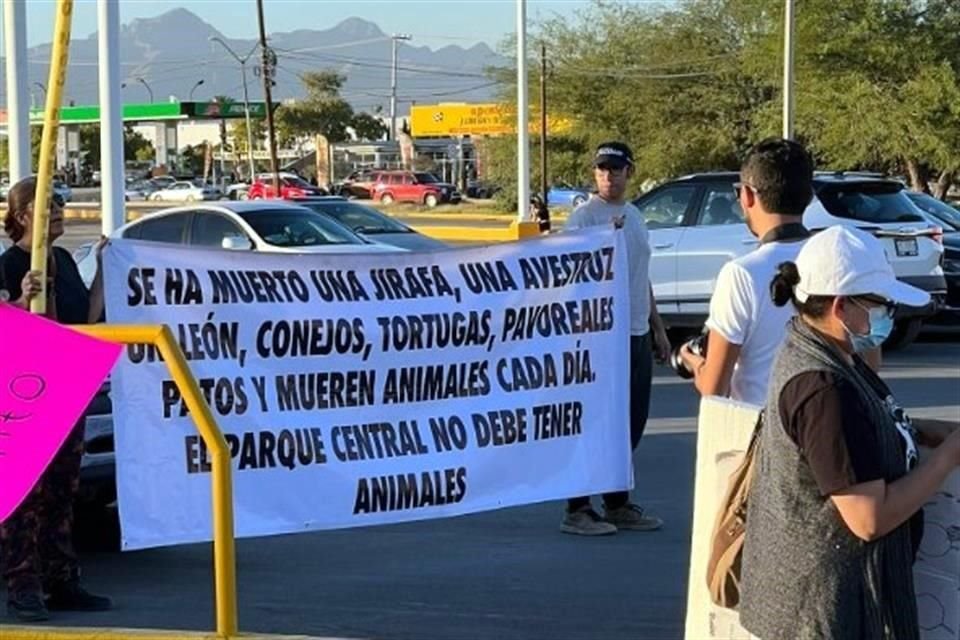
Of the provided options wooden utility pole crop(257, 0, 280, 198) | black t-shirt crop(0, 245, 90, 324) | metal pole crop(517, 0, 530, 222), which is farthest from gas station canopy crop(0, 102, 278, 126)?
black t-shirt crop(0, 245, 90, 324)

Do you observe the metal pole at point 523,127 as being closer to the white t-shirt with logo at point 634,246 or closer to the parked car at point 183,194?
the white t-shirt with logo at point 634,246

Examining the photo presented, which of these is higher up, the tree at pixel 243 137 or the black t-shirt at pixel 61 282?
the tree at pixel 243 137

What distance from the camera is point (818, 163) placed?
4412 centimetres

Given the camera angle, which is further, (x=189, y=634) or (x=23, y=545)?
(x=23, y=545)

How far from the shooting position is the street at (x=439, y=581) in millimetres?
6355

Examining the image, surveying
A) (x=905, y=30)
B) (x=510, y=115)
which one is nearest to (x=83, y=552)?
(x=905, y=30)

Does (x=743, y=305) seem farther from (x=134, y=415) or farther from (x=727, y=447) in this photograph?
(x=134, y=415)

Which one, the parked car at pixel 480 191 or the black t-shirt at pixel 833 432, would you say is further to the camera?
the parked car at pixel 480 191

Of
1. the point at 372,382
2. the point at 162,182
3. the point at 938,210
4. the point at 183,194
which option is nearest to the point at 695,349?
the point at 372,382

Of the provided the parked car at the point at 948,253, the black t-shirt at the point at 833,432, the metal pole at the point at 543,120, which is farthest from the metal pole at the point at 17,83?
the metal pole at the point at 543,120

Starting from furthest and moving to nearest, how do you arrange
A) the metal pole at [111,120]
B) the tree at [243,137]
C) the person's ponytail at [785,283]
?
the tree at [243,137] → the metal pole at [111,120] → the person's ponytail at [785,283]

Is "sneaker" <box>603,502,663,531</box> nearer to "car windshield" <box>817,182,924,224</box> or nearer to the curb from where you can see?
the curb

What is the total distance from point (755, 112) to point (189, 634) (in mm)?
43941

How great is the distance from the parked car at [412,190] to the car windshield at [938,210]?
49.5m
